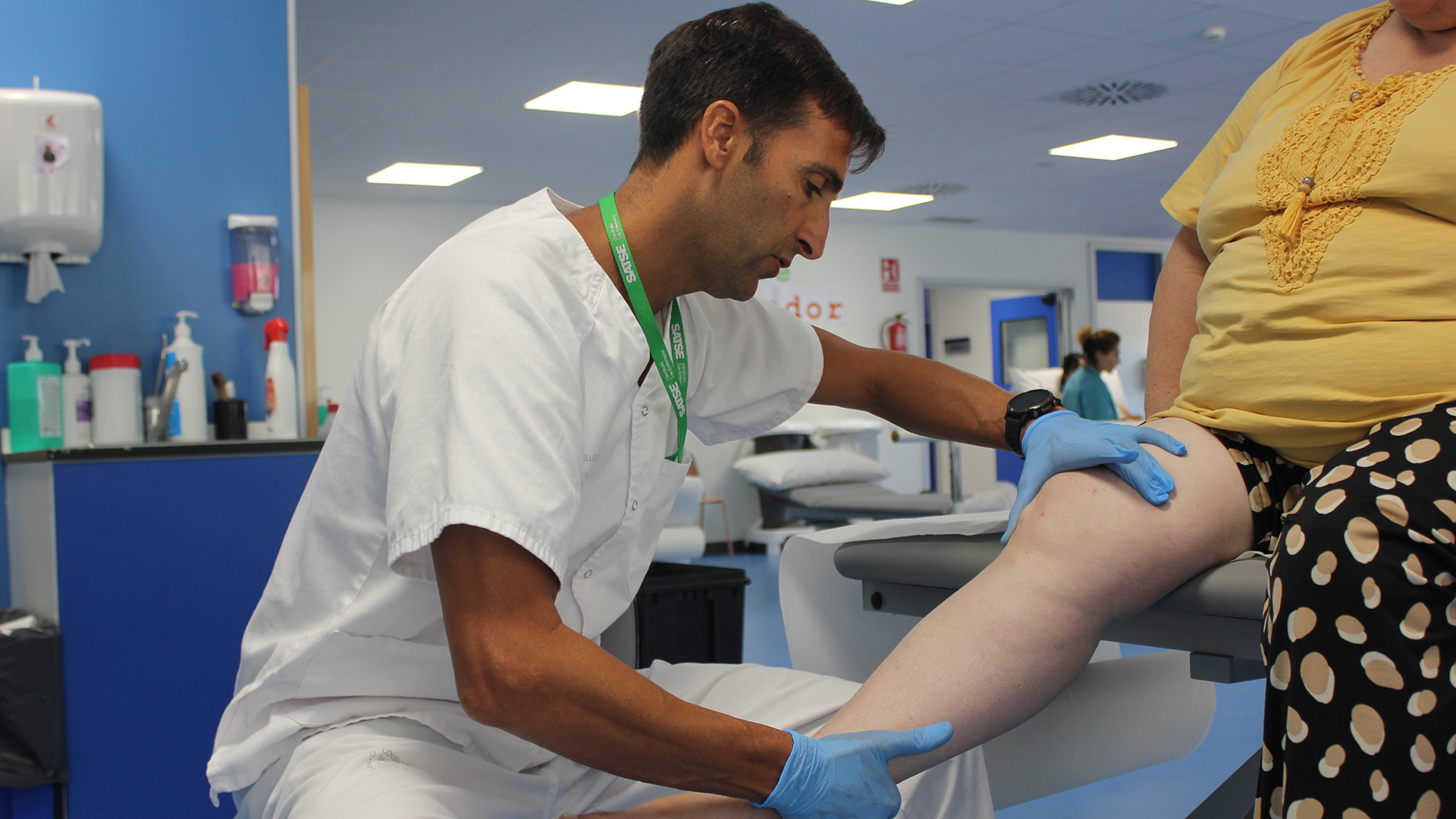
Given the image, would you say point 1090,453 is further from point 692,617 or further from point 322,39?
point 322,39

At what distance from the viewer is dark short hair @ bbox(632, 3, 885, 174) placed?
99 centimetres

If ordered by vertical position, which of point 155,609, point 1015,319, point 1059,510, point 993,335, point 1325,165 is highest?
point 1015,319

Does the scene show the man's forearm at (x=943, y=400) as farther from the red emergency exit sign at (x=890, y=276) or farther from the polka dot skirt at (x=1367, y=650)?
the red emergency exit sign at (x=890, y=276)

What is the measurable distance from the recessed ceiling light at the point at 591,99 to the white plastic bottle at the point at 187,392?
3041 mm

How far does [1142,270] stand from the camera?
10227mm

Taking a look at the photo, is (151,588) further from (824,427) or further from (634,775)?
(824,427)

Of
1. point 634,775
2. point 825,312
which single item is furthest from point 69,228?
point 825,312

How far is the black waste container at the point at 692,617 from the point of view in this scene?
2076 millimetres

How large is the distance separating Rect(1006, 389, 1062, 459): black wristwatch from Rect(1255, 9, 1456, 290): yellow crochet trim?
0.94 feet

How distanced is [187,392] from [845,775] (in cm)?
193

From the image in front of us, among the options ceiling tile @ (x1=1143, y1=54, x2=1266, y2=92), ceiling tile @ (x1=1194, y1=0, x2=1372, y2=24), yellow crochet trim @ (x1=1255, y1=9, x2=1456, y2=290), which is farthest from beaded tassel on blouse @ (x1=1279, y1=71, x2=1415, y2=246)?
ceiling tile @ (x1=1143, y1=54, x2=1266, y2=92)

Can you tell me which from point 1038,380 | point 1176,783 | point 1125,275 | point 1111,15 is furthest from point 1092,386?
point 1176,783

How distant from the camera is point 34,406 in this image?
2.14m

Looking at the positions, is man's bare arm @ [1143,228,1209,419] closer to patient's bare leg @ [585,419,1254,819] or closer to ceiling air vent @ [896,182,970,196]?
patient's bare leg @ [585,419,1254,819]
